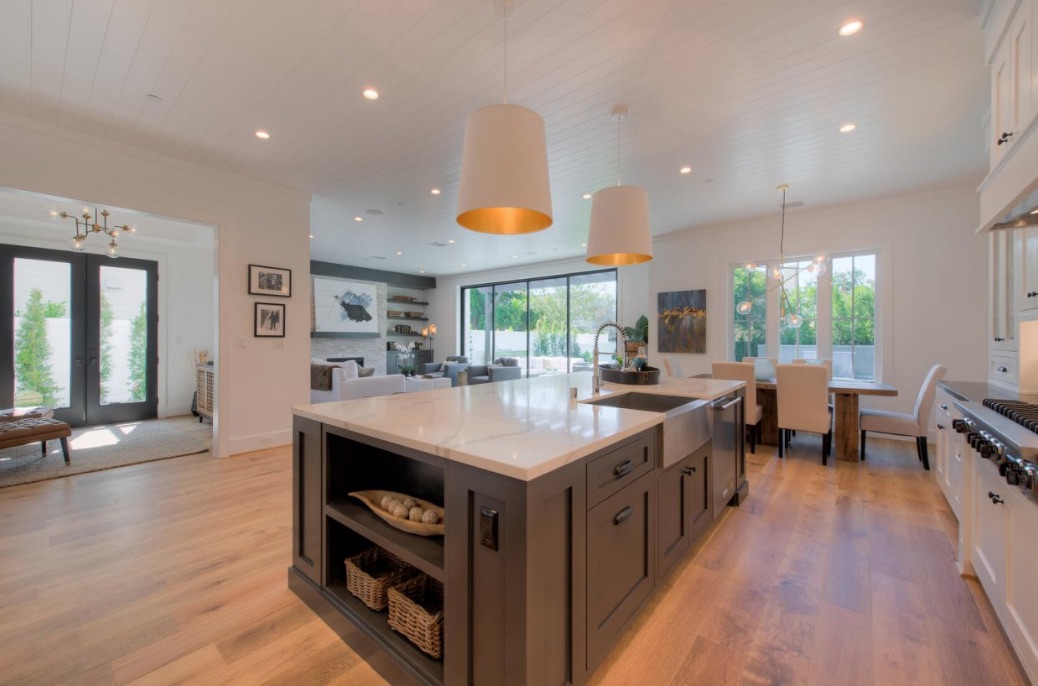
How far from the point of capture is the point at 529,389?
8.73 feet

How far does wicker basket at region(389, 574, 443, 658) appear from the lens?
55.6 inches

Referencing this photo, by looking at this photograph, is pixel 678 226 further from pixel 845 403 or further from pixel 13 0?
pixel 13 0

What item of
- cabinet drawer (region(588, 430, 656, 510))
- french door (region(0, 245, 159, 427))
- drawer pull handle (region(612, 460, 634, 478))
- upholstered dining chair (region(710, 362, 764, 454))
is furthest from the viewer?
french door (region(0, 245, 159, 427))

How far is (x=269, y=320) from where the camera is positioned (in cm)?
449

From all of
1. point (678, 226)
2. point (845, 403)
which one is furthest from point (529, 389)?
point (678, 226)

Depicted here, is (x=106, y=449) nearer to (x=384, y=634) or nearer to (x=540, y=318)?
(x=384, y=634)

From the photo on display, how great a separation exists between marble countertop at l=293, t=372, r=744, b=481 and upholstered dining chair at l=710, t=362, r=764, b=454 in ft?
6.86

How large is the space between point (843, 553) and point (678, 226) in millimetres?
4898

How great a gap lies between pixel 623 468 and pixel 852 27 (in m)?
2.66

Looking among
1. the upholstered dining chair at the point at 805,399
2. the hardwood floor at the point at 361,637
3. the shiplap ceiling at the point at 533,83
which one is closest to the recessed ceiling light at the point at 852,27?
the shiplap ceiling at the point at 533,83

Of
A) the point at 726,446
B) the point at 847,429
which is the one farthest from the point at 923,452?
the point at 726,446

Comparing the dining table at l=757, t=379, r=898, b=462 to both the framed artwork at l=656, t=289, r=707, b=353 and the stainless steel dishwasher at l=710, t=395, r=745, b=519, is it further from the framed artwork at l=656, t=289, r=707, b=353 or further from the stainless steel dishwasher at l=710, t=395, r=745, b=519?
the framed artwork at l=656, t=289, r=707, b=353

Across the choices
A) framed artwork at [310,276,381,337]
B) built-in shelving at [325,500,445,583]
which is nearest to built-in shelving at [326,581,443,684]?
built-in shelving at [325,500,445,583]

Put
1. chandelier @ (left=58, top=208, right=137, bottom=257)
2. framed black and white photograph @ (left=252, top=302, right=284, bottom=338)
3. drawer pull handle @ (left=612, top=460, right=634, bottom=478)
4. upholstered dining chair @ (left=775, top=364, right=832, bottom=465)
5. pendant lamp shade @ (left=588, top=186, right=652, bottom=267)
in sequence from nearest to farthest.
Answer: drawer pull handle @ (left=612, top=460, right=634, bottom=478), pendant lamp shade @ (left=588, top=186, right=652, bottom=267), upholstered dining chair @ (left=775, top=364, right=832, bottom=465), chandelier @ (left=58, top=208, right=137, bottom=257), framed black and white photograph @ (left=252, top=302, right=284, bottom=338)
